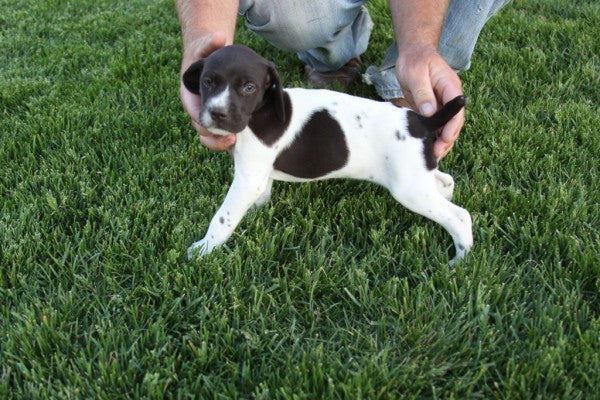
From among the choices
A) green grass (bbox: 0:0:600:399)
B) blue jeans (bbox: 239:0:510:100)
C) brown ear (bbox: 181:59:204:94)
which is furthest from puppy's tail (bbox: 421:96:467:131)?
blue jeans (bbox: 239:0:510:100)

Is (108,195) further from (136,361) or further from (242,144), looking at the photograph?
(136,361)

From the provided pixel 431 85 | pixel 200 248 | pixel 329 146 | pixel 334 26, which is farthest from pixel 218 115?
pixel 334 26

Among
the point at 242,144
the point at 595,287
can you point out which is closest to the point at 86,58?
the point at 242,144

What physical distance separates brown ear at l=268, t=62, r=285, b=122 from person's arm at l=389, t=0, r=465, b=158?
2.65 feet

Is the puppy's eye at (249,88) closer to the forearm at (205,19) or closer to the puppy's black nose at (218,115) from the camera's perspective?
the puppy's black nose at (218,115)

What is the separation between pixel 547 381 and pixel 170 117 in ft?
11.1

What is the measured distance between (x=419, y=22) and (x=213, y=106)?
170cm

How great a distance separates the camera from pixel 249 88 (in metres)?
2.96

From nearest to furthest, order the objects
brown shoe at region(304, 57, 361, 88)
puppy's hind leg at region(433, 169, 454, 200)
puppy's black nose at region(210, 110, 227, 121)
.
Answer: puppy's black nose at region(210, 110, 227, 121) < puppy's hind leg at region(433, 169, 454, 200) < brown shoe at region(304, 57, 361, 88)

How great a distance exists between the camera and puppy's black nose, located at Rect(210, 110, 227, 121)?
288 centimetres

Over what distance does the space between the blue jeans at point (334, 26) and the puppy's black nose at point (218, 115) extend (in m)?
2.07

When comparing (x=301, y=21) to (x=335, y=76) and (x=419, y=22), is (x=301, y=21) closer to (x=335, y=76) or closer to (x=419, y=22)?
(x=335, y=76)

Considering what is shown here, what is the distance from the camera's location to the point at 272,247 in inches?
129

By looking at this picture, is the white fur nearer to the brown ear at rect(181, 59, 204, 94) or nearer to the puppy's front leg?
the puppy's front leg
